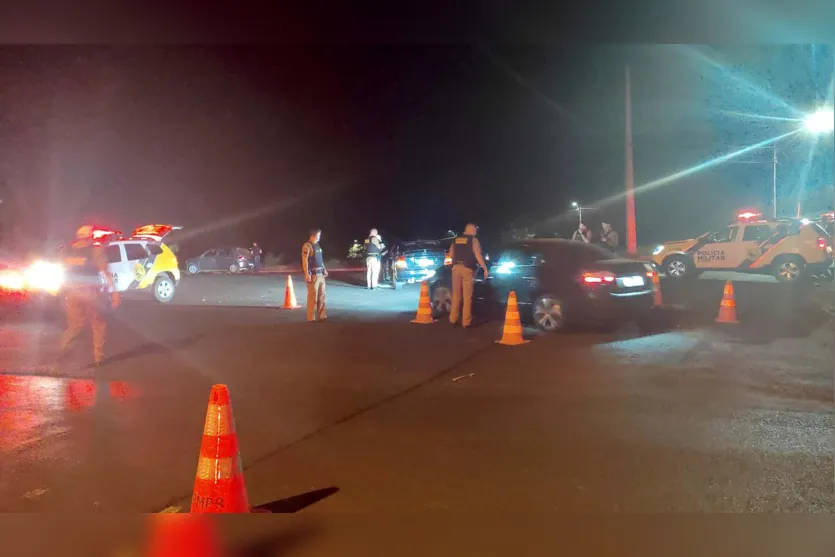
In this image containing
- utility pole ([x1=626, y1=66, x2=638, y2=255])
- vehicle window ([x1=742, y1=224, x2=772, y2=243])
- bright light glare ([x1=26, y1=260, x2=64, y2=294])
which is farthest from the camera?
vehicle window ([x1=742, y1=224, x2=772, y2=243])

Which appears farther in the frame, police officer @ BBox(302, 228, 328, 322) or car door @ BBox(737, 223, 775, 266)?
car door @ BBox(737, 223, 775, 266)

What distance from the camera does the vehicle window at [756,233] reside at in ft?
68.0

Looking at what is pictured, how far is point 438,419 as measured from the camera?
709 cm

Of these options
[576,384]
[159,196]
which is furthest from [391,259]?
[159,196]

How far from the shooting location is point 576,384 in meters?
8.48

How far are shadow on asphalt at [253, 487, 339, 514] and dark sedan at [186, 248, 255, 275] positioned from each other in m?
28.7

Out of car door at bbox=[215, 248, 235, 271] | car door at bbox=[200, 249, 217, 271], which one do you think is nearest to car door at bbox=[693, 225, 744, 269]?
car door at bbox=[215, 248, 235, 271]

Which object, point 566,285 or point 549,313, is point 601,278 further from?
point 549,313

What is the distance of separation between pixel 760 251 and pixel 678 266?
243 cm

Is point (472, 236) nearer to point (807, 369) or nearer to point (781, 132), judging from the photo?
point (807, 369)

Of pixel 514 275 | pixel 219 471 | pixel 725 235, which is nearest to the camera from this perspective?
pixel 219 471

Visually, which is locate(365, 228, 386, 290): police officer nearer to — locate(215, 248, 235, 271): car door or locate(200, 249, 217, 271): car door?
locate(215, 248, 235, 271): car door

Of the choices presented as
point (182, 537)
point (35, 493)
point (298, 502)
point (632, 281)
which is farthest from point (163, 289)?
point (182, 537)

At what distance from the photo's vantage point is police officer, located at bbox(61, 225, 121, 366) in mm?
9828
